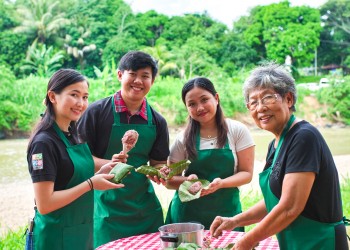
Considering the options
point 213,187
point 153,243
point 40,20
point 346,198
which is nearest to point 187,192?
point 213,187

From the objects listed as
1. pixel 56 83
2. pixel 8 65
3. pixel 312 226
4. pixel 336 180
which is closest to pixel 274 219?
pixel 312 226

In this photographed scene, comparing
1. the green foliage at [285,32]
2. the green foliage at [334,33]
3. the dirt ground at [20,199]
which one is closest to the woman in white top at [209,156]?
the dirt ground at [20,199]

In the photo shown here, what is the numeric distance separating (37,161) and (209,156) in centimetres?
103

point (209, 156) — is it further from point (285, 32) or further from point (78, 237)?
point (285, 32)

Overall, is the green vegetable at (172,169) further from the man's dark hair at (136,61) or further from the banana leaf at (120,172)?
the man's dark hair at (136,61)

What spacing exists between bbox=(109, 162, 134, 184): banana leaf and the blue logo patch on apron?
368mm

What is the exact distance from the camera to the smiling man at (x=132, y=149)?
101 inches

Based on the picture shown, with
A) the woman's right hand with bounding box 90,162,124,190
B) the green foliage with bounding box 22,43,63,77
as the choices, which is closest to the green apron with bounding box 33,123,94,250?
the woman's right hand with bounding box 90,162,124,190

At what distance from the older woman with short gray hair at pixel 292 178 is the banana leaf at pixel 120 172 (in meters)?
0.74

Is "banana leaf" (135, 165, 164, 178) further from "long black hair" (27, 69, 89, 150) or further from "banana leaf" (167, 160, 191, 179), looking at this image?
"long black hair" (27, 69, 89, 150)

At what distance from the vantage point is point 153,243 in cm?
217

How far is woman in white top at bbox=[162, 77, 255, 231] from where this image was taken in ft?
8.46

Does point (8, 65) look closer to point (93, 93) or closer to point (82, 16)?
point (82, 16)

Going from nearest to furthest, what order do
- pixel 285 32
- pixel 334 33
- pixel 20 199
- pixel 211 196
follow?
pixel 211 196, pixel 20 199, pixel 285 32, pixel 334 33
